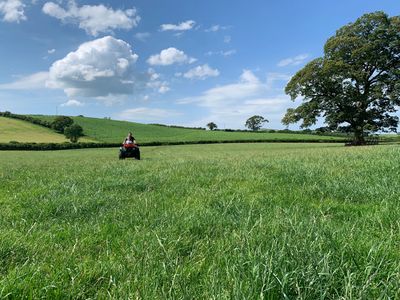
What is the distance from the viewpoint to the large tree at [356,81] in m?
46.7

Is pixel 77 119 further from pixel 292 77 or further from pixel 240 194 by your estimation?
pixel 240 194

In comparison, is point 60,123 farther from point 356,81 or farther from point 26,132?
point 356,81

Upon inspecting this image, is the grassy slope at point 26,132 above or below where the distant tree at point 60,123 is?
below

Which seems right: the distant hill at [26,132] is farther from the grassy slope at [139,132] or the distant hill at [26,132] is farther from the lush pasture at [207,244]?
the lush pasture at [207,244]

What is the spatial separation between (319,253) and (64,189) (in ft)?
19.7

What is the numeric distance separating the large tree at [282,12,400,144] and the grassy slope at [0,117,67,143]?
6524 centimetres

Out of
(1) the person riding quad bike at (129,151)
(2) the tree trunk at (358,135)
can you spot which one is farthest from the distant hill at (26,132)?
(2) the tree trunk at (358,135)

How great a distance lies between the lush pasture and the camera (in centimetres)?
223

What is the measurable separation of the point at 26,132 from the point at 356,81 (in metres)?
88.5

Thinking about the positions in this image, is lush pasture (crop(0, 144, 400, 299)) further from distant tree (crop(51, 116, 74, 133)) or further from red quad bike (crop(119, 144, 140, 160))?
distant tree (crop(51, 116, 74, 133))

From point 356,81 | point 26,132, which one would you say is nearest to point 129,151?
point 356,81

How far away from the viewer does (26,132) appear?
308 feet

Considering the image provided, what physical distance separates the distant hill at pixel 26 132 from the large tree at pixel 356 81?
214 feet

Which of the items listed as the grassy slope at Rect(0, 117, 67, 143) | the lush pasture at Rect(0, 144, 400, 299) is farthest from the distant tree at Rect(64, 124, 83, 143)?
the lush pasture at Rect(0, 144, 400, 299)
